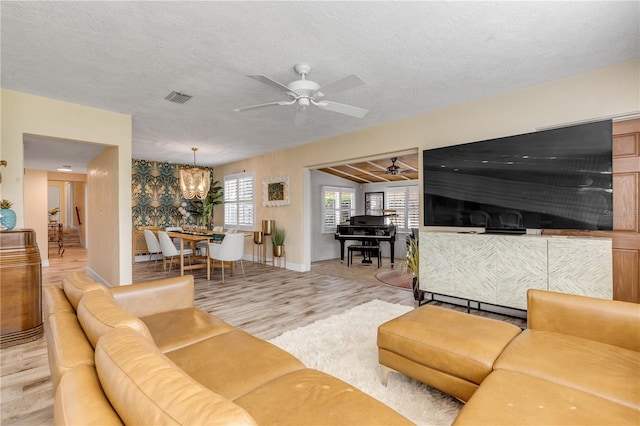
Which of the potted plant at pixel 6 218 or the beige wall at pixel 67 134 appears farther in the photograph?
the beige wall at pixel 67 134

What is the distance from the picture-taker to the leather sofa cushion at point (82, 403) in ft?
2.35

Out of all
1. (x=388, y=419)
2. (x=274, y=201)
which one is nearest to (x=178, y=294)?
(x=388, y=419)

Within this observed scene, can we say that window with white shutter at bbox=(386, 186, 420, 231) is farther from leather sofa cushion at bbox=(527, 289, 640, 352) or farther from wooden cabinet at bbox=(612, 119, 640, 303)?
leather sofa cushion at bbox=(527, 289, 640, 352)

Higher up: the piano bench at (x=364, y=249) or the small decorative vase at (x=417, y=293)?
the piano bench at (x=364, y=249)

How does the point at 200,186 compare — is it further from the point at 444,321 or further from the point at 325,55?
the point at 444,321

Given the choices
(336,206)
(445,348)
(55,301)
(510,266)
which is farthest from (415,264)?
(336,206)

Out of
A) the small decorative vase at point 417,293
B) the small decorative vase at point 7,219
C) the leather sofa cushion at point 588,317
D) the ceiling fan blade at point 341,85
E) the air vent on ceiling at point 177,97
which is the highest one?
the air vent on ceiling at point 177,97

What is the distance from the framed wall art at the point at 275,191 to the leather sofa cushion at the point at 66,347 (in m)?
5.40

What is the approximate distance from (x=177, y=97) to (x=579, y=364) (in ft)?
14.1

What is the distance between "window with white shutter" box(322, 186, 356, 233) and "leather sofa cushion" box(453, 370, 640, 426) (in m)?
6.82

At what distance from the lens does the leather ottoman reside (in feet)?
5.49

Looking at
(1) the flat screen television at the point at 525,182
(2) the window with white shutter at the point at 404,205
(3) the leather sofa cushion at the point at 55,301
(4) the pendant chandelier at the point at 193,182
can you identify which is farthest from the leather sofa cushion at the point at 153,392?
(2) the window with white shutter at the point at 404,205

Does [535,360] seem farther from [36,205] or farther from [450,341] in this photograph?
[36,205]

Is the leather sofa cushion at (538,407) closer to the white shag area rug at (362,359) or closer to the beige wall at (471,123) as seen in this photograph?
the white shag area rug at (362,359)
